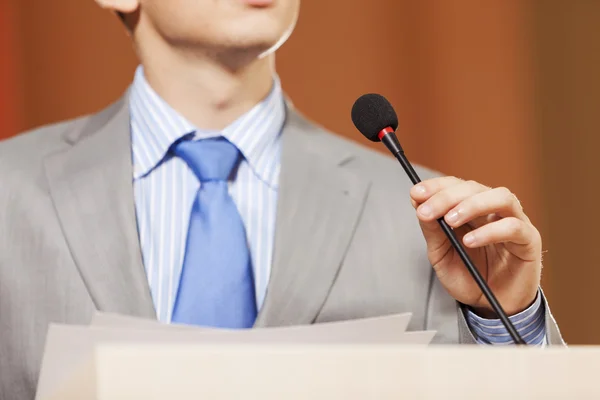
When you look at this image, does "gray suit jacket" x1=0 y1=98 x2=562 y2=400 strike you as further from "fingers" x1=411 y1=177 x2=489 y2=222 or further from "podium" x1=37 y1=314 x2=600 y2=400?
"podium" x1=37 y1=314 x2=600 y2=400

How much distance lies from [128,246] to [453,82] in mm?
974

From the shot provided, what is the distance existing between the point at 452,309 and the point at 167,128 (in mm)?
434

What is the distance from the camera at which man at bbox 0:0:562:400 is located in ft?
3.35

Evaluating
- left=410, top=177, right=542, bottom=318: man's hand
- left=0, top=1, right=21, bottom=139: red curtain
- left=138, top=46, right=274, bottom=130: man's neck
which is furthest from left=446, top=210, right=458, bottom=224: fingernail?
left=0, top=1, right=21, bottom=139: red curtain

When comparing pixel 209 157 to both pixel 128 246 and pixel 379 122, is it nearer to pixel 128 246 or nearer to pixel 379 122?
pixel 128 246

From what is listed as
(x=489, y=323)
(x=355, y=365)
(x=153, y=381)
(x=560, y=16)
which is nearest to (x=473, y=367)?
(x=355, y=365)

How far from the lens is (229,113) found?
3.86ft

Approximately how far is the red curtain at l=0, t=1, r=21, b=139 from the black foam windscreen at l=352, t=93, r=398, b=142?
3.08 feet

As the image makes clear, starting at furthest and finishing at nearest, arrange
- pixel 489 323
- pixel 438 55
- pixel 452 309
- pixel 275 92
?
pixel 438 55 < pixel 275 92 < pixel 452 309 < pixel 489 323

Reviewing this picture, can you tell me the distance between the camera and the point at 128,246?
1.05 meters

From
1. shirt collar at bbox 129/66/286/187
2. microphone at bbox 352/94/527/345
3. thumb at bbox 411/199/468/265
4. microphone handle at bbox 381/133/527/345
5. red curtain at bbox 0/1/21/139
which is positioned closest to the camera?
microphone handle at bbox 381/133/527/345

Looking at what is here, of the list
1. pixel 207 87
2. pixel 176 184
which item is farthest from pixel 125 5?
pixel 176 184

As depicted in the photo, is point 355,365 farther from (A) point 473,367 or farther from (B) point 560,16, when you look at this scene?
(B) point 560,16

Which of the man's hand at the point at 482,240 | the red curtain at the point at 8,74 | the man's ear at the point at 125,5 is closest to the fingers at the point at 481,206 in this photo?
the man's hand at the point at 482,240
